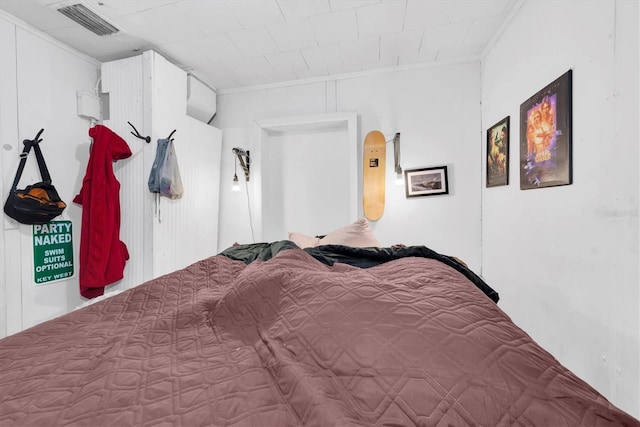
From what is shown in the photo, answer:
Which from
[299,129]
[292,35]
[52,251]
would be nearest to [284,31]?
[292,35]

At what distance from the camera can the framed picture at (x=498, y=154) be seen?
2107 mm

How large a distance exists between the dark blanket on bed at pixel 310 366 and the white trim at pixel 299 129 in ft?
6.54

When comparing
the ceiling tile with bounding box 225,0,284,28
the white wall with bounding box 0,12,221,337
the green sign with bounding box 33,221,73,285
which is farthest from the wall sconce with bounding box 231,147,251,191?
the green sign with bounding box 33,221,73,285

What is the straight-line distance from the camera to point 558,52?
149 centimetres

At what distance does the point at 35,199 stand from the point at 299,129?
7.78 ft

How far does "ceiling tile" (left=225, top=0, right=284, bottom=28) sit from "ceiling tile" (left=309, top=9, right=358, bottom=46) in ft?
0.93

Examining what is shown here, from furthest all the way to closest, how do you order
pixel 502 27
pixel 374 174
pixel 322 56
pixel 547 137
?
pixel 374 174 < pixel 322 56 < pixel 502 27 < pixel 547 137

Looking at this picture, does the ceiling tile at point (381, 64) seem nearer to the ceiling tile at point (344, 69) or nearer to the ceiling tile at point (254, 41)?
the ceiling tile at point (344, 69)

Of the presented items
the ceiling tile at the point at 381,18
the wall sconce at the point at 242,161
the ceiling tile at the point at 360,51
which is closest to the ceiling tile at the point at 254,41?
the ceiling tile at the point at 360,51

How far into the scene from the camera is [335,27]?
2.20 meters

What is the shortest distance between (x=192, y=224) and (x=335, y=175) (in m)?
1.64

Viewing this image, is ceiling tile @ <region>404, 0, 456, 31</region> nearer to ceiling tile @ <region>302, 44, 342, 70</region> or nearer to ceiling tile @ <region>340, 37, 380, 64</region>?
ceiling tile @ <region>340, 37, 380, 64</region>

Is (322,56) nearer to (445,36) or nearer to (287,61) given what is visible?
(287,61)

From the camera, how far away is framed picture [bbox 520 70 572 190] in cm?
140
